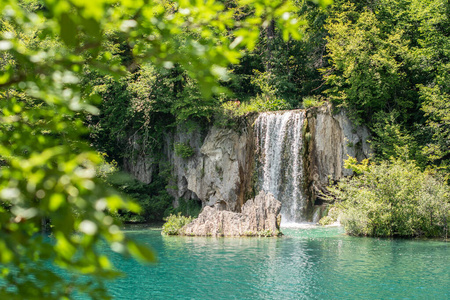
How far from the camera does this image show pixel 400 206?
15305mm

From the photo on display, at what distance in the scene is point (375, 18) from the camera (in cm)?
2278

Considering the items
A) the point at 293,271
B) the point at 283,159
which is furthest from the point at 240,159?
the point at 293,271

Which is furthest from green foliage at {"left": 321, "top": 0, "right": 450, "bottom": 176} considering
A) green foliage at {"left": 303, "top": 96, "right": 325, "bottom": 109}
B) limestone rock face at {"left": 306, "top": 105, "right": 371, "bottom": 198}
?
green foliage at {"left": 303, "top": 96, "right": 325, "bottom": 109}

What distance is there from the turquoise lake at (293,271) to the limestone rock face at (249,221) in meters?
1.61

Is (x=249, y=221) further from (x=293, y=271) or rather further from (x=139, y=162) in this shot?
(x=139, y=162)

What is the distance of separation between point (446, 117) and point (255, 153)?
9.38 m

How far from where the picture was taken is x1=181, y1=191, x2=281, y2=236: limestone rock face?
17.0 meters

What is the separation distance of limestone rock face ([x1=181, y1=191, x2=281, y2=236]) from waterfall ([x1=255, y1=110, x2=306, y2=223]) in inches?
198

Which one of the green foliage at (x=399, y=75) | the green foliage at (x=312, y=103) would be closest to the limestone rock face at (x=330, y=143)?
the green foliage at (x=312, y=103)

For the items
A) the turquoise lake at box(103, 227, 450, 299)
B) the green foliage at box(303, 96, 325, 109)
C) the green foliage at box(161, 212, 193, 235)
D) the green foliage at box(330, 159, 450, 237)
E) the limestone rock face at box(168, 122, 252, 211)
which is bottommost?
the turquoise lake at box(103, 227, 450, 299)

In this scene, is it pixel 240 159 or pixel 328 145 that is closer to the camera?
pixel 328 145

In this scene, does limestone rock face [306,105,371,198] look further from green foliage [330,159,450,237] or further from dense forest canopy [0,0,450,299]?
green foliage [330,159,450,237]

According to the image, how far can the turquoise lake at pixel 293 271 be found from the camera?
8.77m

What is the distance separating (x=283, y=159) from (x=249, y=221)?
6.30 meters
